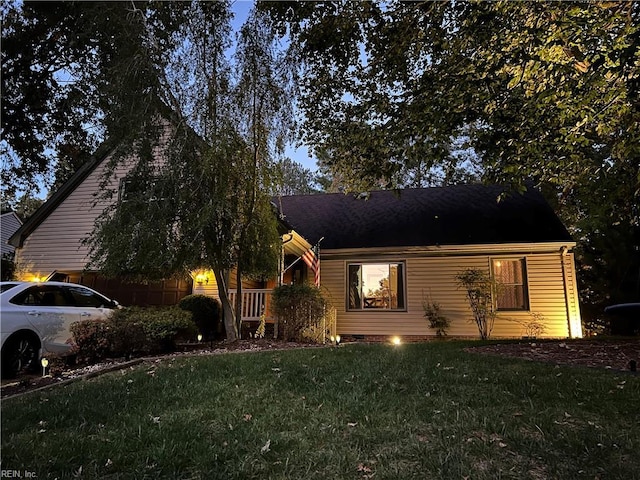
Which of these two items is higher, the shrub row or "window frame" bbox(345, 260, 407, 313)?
"window frame" bbox(345, 260, 407, 313)

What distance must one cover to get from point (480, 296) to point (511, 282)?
5.83ft

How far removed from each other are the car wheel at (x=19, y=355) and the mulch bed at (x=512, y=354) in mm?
213

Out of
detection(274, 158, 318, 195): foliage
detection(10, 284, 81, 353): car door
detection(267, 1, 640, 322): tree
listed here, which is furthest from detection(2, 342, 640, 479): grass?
detection(274, 158, 318, 195): foliage

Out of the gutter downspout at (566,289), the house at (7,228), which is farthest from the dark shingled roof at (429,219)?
the house at (7,228)

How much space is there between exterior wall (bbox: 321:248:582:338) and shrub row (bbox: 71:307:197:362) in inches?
211

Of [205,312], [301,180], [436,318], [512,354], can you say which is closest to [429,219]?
[436,318]

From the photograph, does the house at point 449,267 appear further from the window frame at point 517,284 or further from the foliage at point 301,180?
the foliage at point 301,180

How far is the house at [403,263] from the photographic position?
11.6 meters

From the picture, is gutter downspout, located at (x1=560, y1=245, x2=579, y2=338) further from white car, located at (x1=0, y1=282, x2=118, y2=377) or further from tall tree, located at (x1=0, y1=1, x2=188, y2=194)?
white car, located at (x1=0, y1=282, x2=118, y2=377)

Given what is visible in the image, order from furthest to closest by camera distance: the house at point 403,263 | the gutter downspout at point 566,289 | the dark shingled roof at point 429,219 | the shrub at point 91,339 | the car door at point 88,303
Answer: the dark shingled roof at point 429,219 < the house at point 403,263 < the gutter downspout at point 566,289 < the car door at point 88,303 < the shrub at point 91,339

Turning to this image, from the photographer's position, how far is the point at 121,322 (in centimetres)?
681

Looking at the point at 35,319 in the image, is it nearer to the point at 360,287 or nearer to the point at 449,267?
the point at 360,287

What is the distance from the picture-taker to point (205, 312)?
34.3 feet

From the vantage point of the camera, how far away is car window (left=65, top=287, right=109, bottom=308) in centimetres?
719
